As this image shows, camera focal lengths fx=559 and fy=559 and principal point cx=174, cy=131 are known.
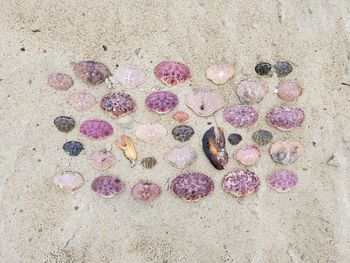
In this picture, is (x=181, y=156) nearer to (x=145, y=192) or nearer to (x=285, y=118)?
(x=145, y=192)

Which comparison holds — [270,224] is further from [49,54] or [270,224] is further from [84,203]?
[49,54]

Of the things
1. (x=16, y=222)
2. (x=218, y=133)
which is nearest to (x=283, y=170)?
(x=218, y=133)

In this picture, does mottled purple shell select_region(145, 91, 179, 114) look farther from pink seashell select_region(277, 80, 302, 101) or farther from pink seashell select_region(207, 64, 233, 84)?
pink seashell select_region(277, 80, 302, 101)

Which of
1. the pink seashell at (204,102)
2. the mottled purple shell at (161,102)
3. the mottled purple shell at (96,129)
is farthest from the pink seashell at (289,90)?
the mottled purple shell at (96,129)

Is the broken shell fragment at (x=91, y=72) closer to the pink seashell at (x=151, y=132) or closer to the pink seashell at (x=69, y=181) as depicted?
the pink seashell at (x=151, y=132)

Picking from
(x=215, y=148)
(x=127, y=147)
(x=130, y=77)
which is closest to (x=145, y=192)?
(x=127, y=147)

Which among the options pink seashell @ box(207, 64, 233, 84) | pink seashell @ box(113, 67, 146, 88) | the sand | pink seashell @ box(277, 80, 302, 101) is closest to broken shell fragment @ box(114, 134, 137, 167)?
the sand
